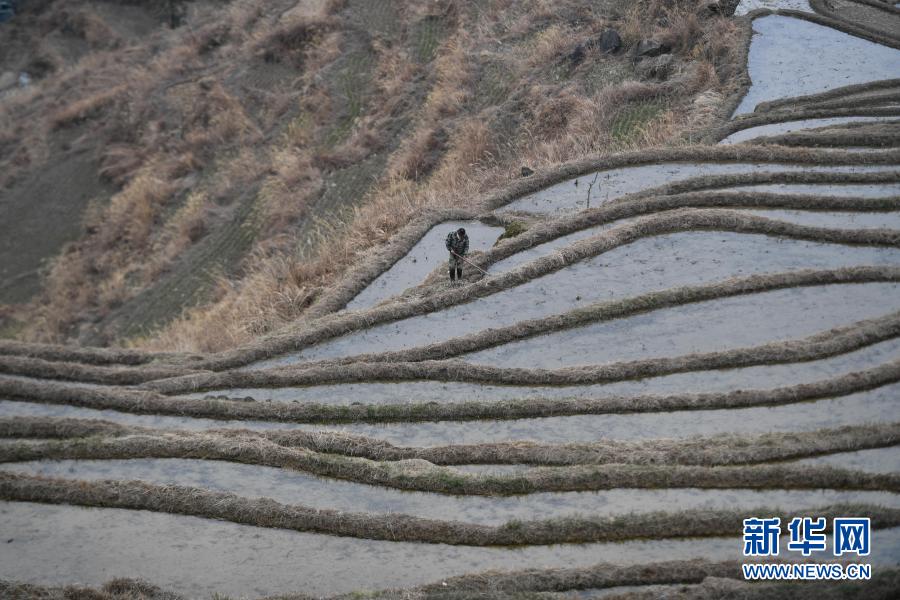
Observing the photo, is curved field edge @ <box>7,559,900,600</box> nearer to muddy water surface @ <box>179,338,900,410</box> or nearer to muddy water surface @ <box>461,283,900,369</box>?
muddy water surface @ <box>179,338,900,410</box>

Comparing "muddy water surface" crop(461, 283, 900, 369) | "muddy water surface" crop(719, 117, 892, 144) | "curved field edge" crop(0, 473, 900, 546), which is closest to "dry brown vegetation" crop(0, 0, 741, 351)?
"muddy water surface" crop(719, 117, 892, 144)

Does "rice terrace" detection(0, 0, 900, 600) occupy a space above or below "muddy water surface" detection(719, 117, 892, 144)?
below

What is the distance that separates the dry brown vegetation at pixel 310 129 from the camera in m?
20.7

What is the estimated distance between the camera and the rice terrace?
9758mm

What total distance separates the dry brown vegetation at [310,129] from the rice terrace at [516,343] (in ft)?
0.45

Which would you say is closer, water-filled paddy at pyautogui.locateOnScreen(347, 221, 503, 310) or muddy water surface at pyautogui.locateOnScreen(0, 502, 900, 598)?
muddy water surface at pyautogui.locateOnScreen(0, 502, 900, 598)

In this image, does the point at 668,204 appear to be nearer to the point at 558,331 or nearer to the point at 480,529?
the point at 558,331

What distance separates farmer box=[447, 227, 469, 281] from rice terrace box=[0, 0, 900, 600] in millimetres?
98

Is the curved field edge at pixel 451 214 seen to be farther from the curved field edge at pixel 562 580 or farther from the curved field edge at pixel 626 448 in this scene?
the curved field edge at pixel 562 580

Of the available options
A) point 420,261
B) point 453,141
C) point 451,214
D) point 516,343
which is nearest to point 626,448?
point 516,343

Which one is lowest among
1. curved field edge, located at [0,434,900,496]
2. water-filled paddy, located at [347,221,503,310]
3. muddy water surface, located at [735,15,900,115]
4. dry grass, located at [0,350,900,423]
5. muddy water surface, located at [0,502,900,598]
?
muddy water surface, located at [0,502,900,598]

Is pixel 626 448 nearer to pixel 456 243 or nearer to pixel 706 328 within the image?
pixel 706 328

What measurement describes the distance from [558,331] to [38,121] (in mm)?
30347

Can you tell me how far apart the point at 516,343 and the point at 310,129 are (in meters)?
17.6
